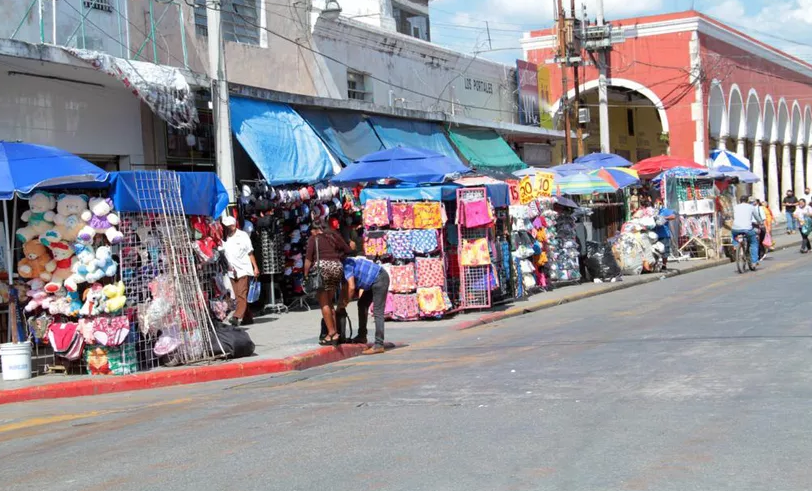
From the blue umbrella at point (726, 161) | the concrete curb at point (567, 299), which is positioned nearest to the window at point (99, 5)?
the concrete curb at point (567, 299)

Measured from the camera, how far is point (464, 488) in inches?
227

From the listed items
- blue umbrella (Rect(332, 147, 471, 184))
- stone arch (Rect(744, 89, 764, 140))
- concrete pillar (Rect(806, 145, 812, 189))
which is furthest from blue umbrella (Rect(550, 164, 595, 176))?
concrete pillar (Rect(806, 145, 812, 189))

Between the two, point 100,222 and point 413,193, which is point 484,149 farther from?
point 100,222

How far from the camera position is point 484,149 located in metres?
28.2

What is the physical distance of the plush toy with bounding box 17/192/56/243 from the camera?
11.9 metres

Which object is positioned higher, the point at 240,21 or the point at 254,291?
the point at 240,21

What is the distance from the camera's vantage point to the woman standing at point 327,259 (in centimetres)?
1285

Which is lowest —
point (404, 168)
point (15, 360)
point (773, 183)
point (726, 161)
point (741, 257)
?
point (15, 360)

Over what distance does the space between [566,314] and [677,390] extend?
27.3ft

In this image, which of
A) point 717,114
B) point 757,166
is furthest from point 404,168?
point 757,166

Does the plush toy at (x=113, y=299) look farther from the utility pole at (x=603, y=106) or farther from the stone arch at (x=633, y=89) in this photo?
the stone arch at (x=633, y=89)

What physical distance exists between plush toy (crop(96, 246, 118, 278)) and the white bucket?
4.39ft

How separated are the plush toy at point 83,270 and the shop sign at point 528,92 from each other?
2390 centimetres

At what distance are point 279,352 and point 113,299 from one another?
243cm
